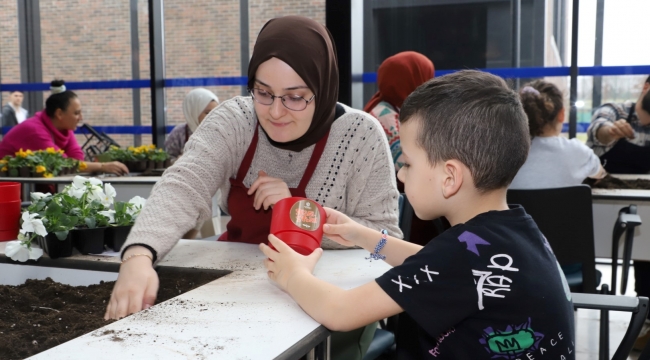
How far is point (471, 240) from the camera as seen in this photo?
3.36ft

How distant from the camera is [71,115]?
17.0ft

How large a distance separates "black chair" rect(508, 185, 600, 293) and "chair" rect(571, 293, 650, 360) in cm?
102

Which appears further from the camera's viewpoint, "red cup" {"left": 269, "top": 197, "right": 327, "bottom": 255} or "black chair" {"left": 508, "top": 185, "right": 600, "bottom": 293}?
"black chair" {"left": 508, "top": 185, "right": 600, "bottom": 293}

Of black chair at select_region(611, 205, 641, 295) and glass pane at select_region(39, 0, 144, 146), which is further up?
glass pane at select_region(39, 0, 144, 146)

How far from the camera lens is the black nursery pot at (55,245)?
4.99 ft

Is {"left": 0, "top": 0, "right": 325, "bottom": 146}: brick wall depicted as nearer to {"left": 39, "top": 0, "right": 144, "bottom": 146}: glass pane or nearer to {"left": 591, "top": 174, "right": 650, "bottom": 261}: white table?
{"left": 39, "top": 0, "right": 144, "bottom": 146}: glass pane

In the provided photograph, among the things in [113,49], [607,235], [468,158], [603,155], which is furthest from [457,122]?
[113,49]

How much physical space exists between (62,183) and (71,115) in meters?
1.39

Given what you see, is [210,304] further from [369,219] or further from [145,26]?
[145,26]

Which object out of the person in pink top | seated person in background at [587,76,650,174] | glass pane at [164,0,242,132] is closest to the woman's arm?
seated person in background at [587,76,650,174]

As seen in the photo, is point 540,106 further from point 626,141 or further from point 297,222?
point 297,222

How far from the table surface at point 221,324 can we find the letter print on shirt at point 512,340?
0.30 metres

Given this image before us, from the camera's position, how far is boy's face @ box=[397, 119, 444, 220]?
1.12 metres

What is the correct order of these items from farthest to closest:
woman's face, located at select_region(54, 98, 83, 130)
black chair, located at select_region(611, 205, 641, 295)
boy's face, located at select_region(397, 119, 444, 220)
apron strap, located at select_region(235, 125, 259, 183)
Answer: woman's face, located at select_region(54, 98, 83, 130) < black chair, located at select_region(611, 205, 641, 295) < apron strap, located at select_region(235, 125, 259, 183) < boy's face, located at select_region(397, 119, 444, 220)
